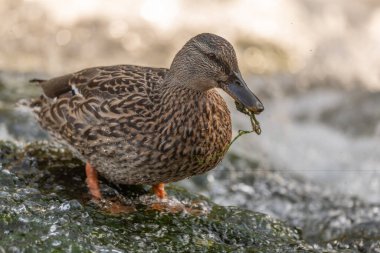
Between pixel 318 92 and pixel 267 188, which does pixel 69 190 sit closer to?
pixel 267 188

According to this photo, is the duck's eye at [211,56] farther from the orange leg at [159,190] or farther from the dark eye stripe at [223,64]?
the orange leg at [159,190]

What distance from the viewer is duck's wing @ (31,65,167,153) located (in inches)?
196

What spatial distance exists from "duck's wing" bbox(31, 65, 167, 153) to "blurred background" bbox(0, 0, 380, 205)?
3625 millimetres

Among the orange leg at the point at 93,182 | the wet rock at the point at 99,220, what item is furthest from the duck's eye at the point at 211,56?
the orange leg at the point at 93,182

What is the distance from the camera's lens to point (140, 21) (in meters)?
12.3

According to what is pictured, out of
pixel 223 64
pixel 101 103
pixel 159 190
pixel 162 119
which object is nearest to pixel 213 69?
pixel 223 64

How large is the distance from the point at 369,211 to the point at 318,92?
431cm

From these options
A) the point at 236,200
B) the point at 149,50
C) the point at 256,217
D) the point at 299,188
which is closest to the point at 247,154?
the point at 299,188

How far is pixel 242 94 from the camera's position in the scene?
4.57 meters

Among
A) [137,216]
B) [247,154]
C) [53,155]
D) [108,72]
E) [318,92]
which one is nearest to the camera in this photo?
[137,216]

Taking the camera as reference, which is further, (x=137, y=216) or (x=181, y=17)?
(x=181, y=17)

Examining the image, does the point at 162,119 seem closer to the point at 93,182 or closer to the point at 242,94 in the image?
the point at 242,94

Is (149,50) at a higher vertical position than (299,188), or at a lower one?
higher

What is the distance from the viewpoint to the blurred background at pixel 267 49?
943 centimetres
